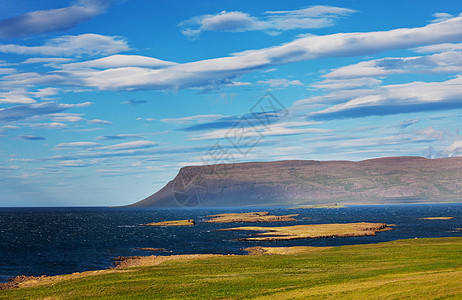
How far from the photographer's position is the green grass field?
40.6 m

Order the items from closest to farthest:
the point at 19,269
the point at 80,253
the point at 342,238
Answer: the point at 19,269, the point at 80,253, the point at 342,238

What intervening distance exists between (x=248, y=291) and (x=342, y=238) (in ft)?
241

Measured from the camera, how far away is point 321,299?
127ft

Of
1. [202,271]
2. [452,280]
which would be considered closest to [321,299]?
[452,280]

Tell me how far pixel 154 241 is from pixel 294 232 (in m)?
39.0

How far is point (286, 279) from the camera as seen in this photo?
51375 millimetres

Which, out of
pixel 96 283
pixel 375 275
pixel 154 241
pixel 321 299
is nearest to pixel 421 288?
pixel 321 299

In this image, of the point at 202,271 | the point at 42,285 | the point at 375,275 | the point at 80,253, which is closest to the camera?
the point at 375,275

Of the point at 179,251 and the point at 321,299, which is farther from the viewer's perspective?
the point at 179,251

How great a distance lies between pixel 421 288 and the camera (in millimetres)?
38500

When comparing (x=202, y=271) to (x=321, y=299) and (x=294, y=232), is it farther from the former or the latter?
(x=294, y=232)

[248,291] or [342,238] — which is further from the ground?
[248,291]

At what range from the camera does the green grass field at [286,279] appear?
40.6 m

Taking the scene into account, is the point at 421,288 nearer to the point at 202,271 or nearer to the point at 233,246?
the point at 202,271
